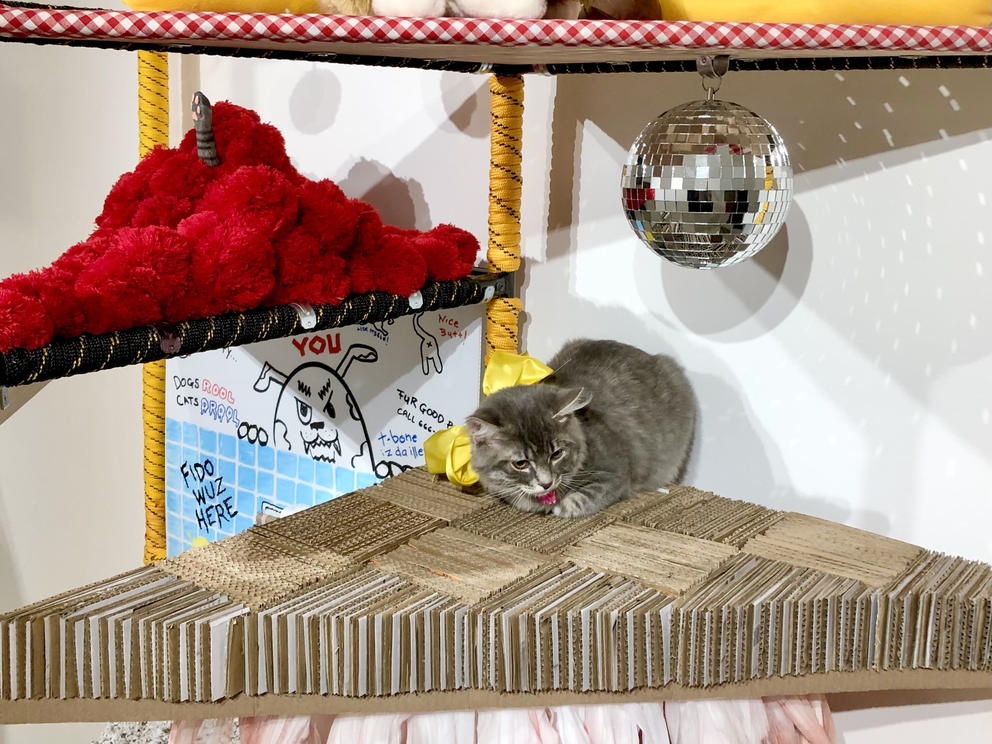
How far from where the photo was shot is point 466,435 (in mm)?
1136

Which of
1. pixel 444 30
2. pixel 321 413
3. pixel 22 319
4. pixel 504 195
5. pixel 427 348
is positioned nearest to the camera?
pixel 444 30

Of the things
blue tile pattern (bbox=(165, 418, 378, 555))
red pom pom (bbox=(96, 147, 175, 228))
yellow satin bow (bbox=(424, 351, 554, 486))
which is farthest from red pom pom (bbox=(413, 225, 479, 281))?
blue tile pattern (bbox=(165, 418, 378, 555))

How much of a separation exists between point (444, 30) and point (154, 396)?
1.13m

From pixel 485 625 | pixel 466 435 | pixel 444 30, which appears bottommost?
pixel 485 625

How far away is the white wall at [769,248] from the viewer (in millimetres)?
1009

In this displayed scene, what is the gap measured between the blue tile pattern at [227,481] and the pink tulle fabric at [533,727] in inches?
28.9

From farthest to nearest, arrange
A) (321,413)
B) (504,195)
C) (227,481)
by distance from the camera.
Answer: (227,481) → (321,413) → (504,195)

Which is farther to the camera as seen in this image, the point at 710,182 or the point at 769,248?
the point at 769,248

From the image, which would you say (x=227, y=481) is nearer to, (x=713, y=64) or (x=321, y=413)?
(x=321, y=413)

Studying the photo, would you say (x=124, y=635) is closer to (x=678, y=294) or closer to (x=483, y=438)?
(x=483, y=438)

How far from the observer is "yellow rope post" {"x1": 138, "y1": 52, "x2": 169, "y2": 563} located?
1.44 metres

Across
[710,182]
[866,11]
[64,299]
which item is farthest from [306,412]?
[866,11]

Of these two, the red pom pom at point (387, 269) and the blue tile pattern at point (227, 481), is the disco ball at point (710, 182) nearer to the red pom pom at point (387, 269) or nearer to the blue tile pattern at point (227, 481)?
the red pom pom at point (387, 269)

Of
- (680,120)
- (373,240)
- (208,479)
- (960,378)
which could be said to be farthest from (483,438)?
(208,479)
